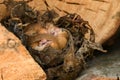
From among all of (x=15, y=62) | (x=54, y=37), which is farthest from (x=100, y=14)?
(x=15, y=62)

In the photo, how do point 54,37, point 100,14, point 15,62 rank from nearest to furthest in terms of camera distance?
point 15,62 < point 54,37 < point 100,14

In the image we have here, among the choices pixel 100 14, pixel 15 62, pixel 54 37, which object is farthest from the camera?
pixel 100 14

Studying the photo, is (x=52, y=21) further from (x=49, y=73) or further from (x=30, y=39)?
(x=49, y=73)

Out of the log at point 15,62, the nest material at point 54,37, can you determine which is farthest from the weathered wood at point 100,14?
the log at point 15,62

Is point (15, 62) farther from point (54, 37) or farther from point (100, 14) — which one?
point (100, 14)

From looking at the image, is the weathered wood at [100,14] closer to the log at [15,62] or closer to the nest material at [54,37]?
the nest material at [54,37]

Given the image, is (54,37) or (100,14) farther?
(100,14)

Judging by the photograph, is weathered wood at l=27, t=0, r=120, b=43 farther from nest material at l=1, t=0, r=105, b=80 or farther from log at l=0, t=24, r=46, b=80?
log at l=0, t=24, r=46, b=80
